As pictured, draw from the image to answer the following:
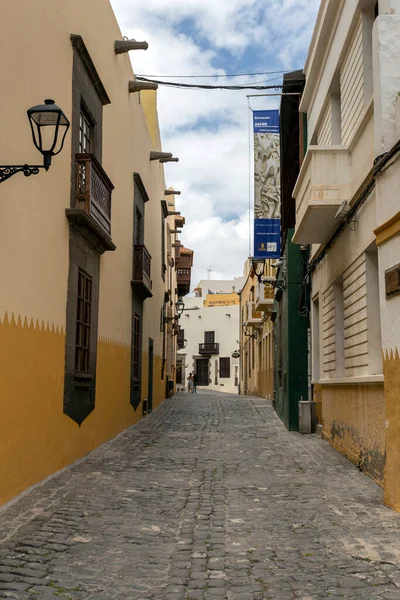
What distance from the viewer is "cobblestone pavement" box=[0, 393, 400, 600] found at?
13.2ft

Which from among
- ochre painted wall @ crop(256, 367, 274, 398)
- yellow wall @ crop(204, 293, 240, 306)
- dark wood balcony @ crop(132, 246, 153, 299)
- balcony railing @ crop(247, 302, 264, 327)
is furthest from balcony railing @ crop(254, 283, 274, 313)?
yellow wall @ crop(204, 293, 240, 306)

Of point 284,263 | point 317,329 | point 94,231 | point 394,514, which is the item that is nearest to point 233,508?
point 394,514

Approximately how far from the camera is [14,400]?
6.26m

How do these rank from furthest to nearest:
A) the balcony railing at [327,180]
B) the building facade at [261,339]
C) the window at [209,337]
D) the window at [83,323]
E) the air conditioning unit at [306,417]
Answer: the window at [209,337] → the building facade at [261,339] → the air conditioning unit at [306,417] → the window at [83,323] → the balcony railing at [327,180]

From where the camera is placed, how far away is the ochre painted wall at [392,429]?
5828 millimetres

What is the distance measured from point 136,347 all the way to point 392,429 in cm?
949

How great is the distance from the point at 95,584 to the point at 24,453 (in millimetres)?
2742

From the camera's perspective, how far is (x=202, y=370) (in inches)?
2127

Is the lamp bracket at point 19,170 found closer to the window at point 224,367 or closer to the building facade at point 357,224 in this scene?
the building facade at point 357,224

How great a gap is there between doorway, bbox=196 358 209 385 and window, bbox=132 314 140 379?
38.6 meters

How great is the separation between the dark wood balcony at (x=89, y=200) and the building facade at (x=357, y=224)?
3013 millimetres

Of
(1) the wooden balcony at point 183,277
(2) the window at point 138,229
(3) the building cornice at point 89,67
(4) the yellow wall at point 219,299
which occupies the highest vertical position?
(4) the yellow wall at point 219,299

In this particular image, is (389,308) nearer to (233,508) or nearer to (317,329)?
(233,508)

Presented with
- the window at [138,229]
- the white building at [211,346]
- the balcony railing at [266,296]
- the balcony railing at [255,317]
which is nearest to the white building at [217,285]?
the white building at [211,346]
